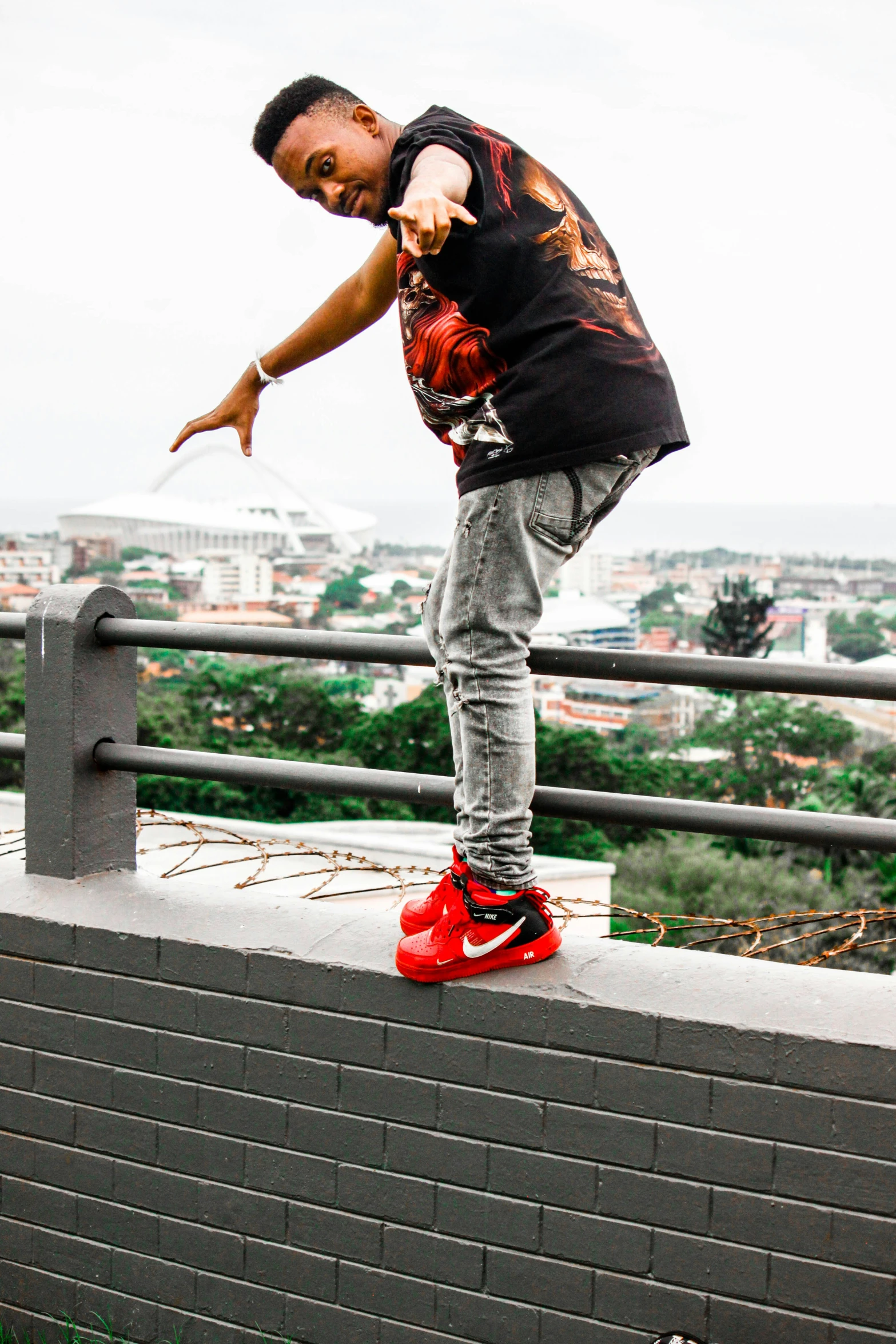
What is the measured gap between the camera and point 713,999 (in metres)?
2.26

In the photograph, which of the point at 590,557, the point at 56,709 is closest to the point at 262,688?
the point at 590,557

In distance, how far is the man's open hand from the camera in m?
1.90

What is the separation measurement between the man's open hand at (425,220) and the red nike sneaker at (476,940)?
116 cm

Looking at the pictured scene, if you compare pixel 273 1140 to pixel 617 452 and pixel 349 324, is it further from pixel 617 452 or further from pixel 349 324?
pixel 349 324

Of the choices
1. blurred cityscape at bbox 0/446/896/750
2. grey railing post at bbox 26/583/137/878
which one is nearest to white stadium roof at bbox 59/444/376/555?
blurred cityscape at bbox 0/446/896/750

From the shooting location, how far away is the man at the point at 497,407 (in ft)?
7.38

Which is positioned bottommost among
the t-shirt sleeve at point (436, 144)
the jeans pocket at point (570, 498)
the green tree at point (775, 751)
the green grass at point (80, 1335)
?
the green tree at point (775, 751)

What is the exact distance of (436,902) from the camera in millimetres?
2479

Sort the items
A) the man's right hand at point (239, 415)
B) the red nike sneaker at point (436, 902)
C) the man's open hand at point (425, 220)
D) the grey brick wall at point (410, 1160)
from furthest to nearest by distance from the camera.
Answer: the man's right hand at point (239, 415) < the red nike sneaker at point (436, 902) < the grey brick wall at point (410, 1160) < the man's open hand at point (425, 220)

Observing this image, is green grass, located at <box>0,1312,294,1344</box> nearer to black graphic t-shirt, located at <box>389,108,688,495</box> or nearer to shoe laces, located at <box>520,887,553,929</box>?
shoe laces, located at <box>520,887,553,929</box>

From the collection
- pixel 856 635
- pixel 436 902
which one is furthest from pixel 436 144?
pixel 856 635

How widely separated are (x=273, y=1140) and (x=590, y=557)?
59356 mm

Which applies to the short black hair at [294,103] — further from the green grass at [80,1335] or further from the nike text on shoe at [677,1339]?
the green grass at [80,1335]

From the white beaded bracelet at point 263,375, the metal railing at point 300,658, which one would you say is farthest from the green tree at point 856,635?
the metal railing at point 300,658
